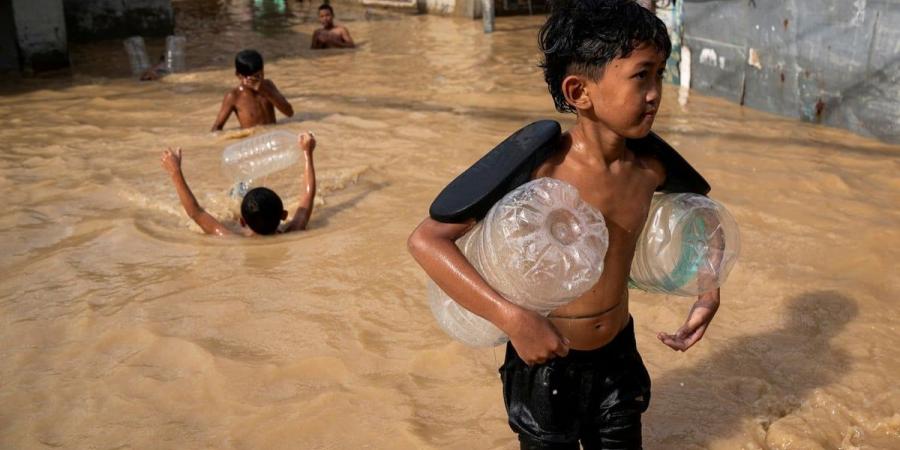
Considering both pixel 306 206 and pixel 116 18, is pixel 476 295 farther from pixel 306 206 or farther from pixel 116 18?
pixel 116 18

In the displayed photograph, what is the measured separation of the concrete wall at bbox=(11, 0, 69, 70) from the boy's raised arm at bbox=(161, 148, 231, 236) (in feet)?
21.3

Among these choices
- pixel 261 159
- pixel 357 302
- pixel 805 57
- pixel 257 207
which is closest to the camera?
pixel 357 302

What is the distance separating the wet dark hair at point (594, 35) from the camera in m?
2.01

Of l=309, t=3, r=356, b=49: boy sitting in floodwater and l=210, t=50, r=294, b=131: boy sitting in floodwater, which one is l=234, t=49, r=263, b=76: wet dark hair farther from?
l=309, t=3, r=356, b=49: boy sitting in floodwater

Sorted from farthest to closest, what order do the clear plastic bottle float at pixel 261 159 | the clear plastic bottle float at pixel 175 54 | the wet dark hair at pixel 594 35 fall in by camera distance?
the clear plastic bottle float at pixel 175 54 < the clear plastic bottle float at pixel 261 159 < the wet dark hair at pixel 594 35

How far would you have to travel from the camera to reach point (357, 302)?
4324 millimetres

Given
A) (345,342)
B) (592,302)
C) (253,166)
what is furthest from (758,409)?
(253,166)

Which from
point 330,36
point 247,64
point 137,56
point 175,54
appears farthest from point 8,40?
point 247,64

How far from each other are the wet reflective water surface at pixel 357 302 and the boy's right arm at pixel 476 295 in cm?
129

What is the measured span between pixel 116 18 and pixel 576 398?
1246cm

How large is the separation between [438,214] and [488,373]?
1.72m

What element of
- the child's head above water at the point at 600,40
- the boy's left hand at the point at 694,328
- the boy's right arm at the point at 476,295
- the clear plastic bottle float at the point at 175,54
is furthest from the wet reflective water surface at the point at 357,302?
the clear plastic bottle float at the point at 175,54

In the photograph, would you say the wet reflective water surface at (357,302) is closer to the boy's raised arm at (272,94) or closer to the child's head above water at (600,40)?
the boy's raised arm at (272,94)

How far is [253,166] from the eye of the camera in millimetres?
6383
